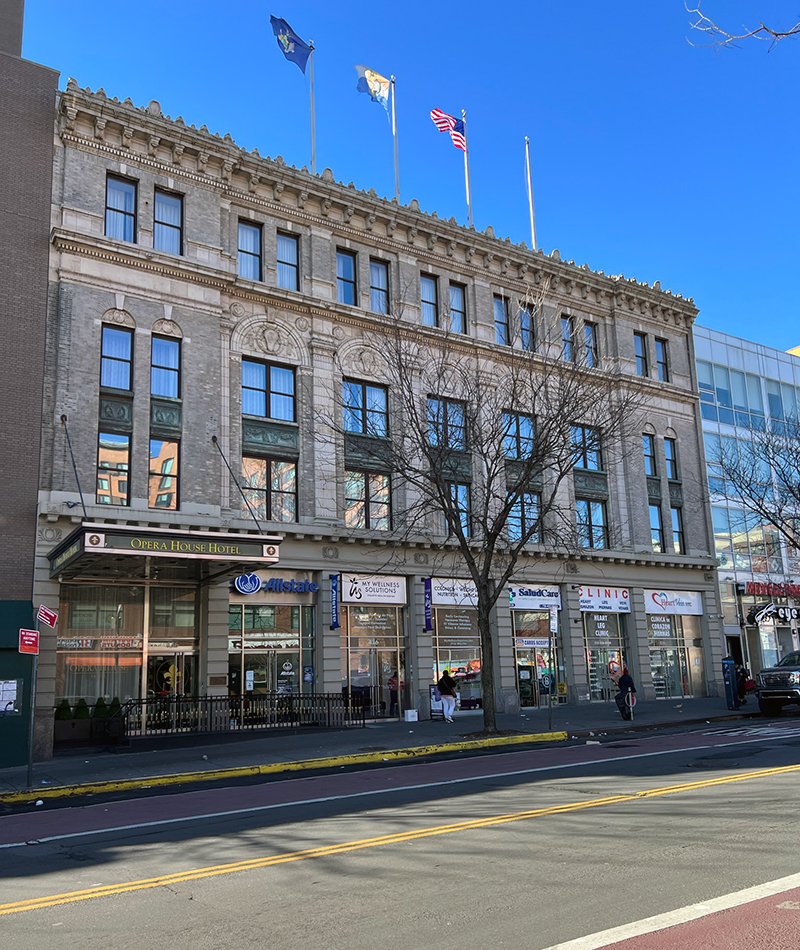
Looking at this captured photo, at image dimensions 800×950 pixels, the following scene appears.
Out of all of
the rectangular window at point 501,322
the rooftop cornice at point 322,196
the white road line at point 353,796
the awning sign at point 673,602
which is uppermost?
the rooftop cornice at point 322,196

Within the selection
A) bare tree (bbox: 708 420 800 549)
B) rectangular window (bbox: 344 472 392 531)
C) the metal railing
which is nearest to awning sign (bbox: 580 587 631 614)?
bare tree (bbox: 708 420 800 549)

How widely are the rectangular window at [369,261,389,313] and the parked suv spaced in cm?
1782

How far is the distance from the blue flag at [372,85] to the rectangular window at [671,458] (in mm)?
19633

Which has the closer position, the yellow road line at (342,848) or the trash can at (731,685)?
the yellow road line at (342,848)

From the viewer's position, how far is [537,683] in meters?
32.8

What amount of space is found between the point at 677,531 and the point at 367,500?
55.2 ft

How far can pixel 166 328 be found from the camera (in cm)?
2616

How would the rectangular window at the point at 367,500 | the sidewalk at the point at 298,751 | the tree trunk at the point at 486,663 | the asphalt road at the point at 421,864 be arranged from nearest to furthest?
the asphalt road at the point at 421,864 < the sidewalk at the point at 298,751 < the tree trunk at the point at 486,663 < the rectangular window at the point at 367,500

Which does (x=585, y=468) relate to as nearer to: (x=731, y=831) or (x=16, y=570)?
(x=16, y=570)

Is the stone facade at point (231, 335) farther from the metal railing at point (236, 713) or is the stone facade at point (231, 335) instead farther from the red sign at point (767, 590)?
the red sign at point (767, 590)

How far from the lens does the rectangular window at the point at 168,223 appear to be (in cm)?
2686

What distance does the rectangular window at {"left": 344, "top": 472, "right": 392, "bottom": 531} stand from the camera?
29.2 metres

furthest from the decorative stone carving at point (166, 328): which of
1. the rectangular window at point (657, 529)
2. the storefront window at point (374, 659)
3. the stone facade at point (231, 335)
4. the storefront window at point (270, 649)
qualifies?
the rectangular window at point (657, 529)

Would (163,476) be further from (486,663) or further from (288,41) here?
(288,41)
